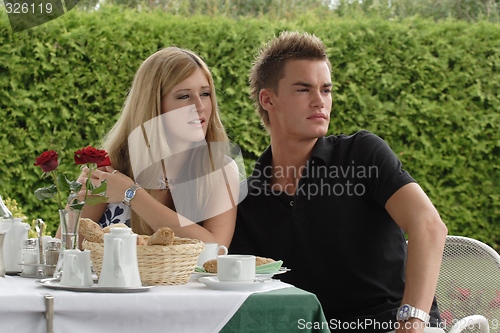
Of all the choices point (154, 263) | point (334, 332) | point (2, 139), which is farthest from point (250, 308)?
point (2, 139)

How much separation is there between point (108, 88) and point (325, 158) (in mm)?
3094

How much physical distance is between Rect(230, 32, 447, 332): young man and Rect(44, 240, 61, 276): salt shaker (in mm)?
743

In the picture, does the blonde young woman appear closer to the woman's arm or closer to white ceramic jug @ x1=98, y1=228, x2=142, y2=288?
the woman's arm

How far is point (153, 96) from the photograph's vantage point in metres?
2.75

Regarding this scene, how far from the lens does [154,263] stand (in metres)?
1.79

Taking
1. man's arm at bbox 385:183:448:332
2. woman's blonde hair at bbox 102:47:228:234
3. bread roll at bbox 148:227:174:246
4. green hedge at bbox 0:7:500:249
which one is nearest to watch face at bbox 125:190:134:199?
woman's blonde hair at bbox 102:47:228:234

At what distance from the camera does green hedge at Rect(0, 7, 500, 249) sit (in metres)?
5.25

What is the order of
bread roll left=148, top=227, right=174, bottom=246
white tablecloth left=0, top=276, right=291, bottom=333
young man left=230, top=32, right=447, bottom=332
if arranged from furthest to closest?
young man left=230, top=32, right=447, bottom=332 < bread roll left=148, top=227, right=174, bottom=246 < white tablecloth left=0, top=276, right=291, bottom=333

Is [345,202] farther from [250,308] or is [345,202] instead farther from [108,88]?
[108,88]

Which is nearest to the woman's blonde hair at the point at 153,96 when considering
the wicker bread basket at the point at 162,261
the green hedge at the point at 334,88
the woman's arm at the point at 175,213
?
the woman's arm at the point at 175,213

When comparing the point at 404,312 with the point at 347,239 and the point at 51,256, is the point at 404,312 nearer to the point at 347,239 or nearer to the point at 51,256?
the point at 347,239

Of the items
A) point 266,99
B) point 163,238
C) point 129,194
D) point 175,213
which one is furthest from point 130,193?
point 163,238

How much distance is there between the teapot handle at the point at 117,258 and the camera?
5.58 feet

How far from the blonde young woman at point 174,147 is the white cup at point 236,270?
77cm
